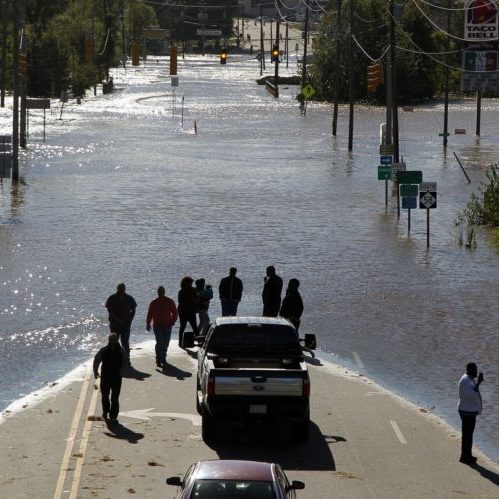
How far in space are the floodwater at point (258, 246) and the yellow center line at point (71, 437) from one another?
0.94 metres

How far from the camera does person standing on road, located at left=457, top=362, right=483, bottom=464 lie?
16656 mm

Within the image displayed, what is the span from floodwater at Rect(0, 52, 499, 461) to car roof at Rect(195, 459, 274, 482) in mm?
6314

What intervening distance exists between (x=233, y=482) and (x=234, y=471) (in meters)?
0.23

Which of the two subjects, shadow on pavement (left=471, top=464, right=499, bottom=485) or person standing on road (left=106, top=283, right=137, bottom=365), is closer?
shadow on pavement (left=471, top=464, right=499, bottom=485)

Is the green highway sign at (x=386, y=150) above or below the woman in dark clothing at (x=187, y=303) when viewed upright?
above

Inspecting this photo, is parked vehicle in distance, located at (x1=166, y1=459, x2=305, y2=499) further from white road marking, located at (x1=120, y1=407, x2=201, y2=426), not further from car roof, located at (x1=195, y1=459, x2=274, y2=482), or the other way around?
white road marking, located at (x1=120, y1=407, x2=201, y2=426)

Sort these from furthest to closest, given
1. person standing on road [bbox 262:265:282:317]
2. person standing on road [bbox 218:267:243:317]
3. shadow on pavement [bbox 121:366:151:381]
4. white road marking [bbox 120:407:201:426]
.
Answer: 1. person standing on road [bbox 218:267:243:317]
2. person standing on road [bbox 262:265:282:317]
3. shadow on pavement [bbox 121:366:151:381]
4. white road marking [bbox 120:407:201:426]

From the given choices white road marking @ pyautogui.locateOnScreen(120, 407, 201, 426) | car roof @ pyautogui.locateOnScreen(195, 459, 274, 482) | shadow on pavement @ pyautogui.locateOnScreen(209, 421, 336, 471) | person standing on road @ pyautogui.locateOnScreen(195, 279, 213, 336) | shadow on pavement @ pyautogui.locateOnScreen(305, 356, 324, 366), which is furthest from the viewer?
person standing on road @ pyautogui.locateOnScreen(195, 279, 213, 336)

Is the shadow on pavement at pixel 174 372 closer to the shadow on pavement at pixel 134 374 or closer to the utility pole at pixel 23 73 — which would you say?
the shadow on pavement at pixel 134 374

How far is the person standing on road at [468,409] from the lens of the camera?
16.7 m

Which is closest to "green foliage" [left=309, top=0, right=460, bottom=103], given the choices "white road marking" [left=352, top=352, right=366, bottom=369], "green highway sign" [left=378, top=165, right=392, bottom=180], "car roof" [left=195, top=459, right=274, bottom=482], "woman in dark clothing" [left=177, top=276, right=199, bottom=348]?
"green highway sign" [left=378, top=165, right=392, bottom=180]

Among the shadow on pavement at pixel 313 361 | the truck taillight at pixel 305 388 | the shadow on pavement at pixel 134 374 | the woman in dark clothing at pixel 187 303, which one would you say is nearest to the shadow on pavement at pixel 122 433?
the truck taillight at pixel 305 388

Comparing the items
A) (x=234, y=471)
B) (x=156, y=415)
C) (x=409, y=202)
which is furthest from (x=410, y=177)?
(x=234, y=471)

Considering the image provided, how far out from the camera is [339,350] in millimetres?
24156
